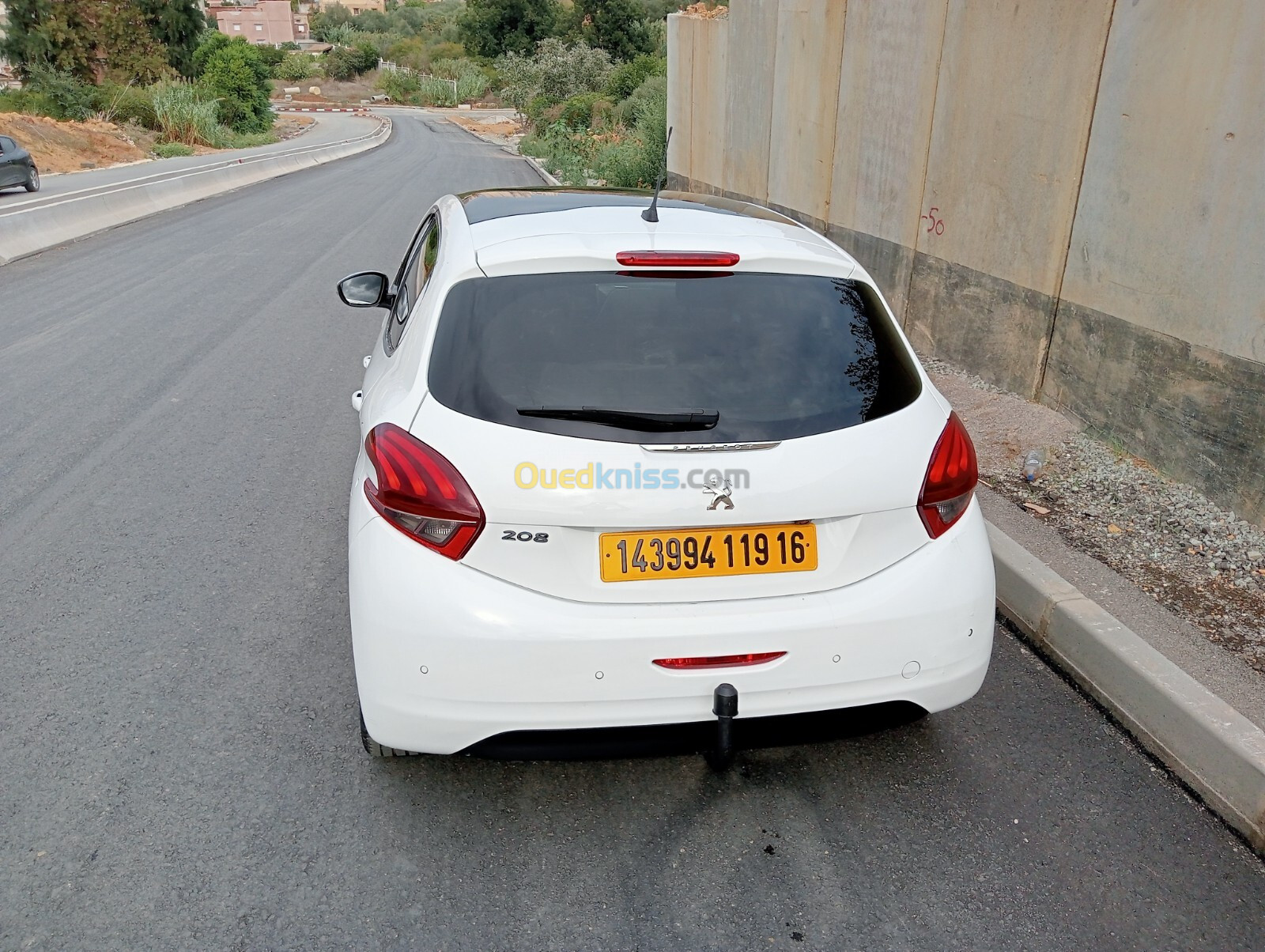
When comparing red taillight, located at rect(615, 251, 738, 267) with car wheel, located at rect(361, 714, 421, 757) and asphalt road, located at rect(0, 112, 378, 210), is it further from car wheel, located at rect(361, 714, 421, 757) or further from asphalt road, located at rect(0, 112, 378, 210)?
asphalt road, located at rect(0, 112, 378, 210)

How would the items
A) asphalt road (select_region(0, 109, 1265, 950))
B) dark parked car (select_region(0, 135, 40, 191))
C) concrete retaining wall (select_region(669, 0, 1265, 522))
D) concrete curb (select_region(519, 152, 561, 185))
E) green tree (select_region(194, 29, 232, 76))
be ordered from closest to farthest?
asphalt road (select_region(0, 109, 1265, 950))
concrete retaining wall (select_region(669, 0, 1265, 522))
dark parked car (select_region(0, 135, 40, 191))
concrete curb (select_region(519, 152, 561, 185))
green tree (select_region(194, 29, 232, 76))

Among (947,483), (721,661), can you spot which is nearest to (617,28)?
(947,483)

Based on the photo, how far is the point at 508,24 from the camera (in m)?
98.8

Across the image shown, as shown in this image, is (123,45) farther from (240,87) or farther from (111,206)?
(111,206)

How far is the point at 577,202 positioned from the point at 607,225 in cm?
58

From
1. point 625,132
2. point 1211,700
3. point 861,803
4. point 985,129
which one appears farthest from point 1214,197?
point 625,132

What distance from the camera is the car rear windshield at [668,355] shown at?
276 centimetres

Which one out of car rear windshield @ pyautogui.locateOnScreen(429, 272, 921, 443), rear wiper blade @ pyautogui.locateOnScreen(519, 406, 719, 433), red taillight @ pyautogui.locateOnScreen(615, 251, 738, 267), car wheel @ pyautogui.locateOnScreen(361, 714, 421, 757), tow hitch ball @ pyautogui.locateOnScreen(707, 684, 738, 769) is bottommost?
car wheel @ pyautogui.locateOnScreen(361, 714, 421, 757)

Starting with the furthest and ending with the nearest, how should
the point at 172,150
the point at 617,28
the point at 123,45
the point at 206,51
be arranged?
the point at 617,28 → the point at 206,51 → the point at 123,45 → the point at 172,150

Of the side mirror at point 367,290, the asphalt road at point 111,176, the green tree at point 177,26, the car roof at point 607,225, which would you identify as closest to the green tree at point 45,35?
the green tree at point 177,26

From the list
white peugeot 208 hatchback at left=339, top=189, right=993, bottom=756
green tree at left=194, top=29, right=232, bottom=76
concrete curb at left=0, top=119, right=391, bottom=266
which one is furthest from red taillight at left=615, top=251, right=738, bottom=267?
green tree at left=194, top=29, right=232, bottom=76

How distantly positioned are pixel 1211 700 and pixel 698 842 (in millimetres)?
1752

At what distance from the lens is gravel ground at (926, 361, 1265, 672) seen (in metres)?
4.06

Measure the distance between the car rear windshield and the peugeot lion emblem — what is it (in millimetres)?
126
